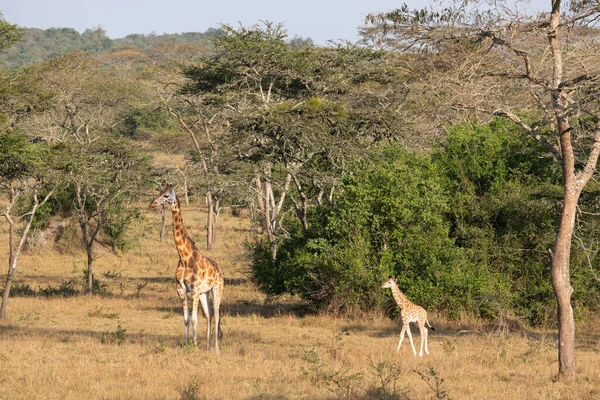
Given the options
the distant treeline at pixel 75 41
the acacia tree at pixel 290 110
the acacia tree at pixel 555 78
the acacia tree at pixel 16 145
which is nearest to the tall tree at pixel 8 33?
the acacia tree at pixel 16 145

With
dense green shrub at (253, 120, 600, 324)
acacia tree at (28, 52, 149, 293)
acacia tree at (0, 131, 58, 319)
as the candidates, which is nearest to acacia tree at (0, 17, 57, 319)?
acacia tree at (0, 131, 58, 319)

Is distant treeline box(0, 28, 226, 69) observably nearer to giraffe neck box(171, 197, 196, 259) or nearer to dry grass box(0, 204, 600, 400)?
dry grass box(0, 204, 600, 400)

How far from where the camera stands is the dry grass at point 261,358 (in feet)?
32.3

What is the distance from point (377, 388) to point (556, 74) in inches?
179

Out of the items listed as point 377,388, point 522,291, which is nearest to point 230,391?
point 377,388

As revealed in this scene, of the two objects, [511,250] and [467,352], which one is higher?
[511,250]

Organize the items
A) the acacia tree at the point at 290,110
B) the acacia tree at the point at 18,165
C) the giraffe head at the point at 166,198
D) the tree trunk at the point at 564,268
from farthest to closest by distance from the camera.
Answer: the acacia tree at the point at 290,110
the acacia tree at the point at 18,165
the giraffe head at the point at 166,198
the tree trunk at the point at 564,268

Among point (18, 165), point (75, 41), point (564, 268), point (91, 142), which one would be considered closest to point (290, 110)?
point (18, 165)

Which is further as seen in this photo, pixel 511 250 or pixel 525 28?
pixel 511 250

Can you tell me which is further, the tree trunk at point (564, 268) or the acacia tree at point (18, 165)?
Answer: the acacia tree at point (18, 165)

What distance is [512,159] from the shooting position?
18.2 meters

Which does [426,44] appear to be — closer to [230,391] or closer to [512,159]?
[230,391]

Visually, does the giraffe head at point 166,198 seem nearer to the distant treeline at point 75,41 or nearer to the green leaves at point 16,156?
the green leaves at point 16,156

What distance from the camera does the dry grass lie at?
9.85 m
